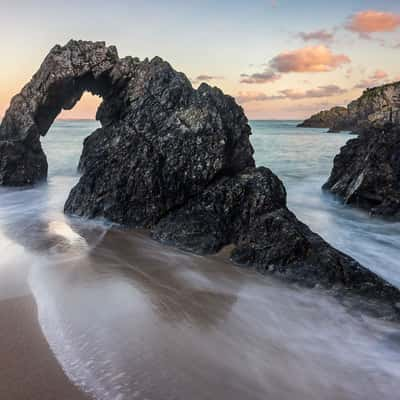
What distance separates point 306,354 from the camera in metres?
4.07

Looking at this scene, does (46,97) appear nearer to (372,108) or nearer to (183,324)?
(183,324)

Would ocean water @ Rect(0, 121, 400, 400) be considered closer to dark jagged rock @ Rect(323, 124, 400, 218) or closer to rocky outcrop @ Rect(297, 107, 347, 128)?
dark jagged rock @ Rect(323, 124, 400, 218)

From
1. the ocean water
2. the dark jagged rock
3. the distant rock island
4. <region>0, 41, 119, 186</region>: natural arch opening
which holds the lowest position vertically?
the ocean water

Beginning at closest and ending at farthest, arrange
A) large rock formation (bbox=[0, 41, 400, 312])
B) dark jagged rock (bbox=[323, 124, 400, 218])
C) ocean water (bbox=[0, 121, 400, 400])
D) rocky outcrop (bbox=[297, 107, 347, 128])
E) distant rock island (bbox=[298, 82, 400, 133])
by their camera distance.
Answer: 1. ocean water (bbox=[0, 121, 400, 400])
2. large rock formation (bbox=[0, 41, 400, 312])
3. dark jagged rock (bbox=[323, 124, 400, 218])
4. distant rock island (bbox=[298, 82, 400, 133])
5. rocky outcrop (bbox=[297, 107, 347, 128])

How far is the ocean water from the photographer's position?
11.3 ft

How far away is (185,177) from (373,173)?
19.7ft

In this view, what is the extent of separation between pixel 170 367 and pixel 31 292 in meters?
2.37

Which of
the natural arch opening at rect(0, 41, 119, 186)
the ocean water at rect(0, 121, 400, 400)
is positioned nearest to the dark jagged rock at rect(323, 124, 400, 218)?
the ocean water at rect(0, 121, 400, 400)

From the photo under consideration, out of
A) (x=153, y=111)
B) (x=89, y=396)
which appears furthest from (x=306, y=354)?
(x=153, y=111)

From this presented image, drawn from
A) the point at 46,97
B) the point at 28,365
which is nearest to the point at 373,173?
the point at 46,97

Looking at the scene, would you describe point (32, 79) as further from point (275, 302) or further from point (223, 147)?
point (275, 302)

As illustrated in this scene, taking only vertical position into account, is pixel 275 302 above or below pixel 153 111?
below

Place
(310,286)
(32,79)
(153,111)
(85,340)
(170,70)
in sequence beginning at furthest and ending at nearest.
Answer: (32,79) → (170,70) → (153,111) → (310,286) → (85,340)

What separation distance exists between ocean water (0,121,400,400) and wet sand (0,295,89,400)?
4.3 inches
